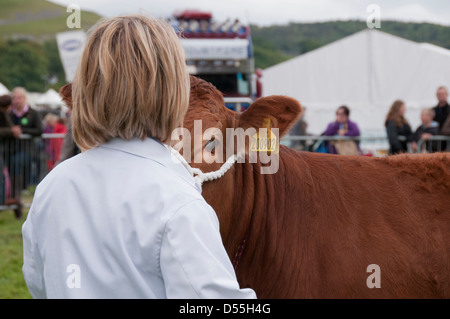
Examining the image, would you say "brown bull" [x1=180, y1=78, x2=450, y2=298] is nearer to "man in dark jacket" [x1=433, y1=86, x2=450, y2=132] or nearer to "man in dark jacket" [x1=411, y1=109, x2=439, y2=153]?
"man in dark jacket" [x1=411, y1=109, x2=439, y2=153]

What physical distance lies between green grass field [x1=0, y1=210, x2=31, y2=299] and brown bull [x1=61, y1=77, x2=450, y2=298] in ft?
10.7

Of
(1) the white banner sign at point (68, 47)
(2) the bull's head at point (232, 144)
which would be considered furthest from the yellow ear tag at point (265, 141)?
(1) the white banner sign at point (68, 47)

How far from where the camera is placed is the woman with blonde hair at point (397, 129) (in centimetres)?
929

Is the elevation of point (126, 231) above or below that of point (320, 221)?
above

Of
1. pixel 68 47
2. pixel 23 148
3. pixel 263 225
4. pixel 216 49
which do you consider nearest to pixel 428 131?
pixel 68 47

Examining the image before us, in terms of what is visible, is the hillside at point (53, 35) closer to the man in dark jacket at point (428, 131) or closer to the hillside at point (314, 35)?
the hillside at point (314, 35)

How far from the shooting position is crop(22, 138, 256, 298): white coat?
131 centimetres

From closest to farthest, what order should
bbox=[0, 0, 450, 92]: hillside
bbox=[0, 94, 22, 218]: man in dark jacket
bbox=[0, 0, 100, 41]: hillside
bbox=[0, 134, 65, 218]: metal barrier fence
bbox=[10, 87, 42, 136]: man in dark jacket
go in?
bbox=[0, 94, 22, 218]: man in dark jacket → bbox=[0, 134, 65, 218]: metal barrier fence → bbox=[10, 87, 42, 136]: man in dark jacket → bbox=[0, 0, 450, 92]: hillside → bbox=[0, 0, 100, 41]: hillside

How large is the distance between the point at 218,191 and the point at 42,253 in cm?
118

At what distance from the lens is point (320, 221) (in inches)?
109

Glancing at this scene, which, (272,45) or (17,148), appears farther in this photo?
(272,45)

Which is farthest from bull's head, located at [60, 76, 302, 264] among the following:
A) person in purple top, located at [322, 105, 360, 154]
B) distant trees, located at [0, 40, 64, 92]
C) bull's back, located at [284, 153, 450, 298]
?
distant trees, located at [0, 40, 64, 92]

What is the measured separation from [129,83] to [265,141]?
150 centimetres

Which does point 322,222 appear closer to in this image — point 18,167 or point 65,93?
point 65,93
